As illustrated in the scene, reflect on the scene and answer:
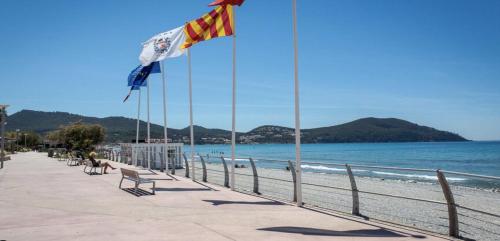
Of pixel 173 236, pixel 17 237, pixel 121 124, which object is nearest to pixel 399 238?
pixel 173 236

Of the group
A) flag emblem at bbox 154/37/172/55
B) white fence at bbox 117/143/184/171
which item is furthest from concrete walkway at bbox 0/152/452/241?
white fence at bbox 117/143/184/171

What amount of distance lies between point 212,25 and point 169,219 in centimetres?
673

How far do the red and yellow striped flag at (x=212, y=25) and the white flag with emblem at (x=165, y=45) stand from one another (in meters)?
1.72

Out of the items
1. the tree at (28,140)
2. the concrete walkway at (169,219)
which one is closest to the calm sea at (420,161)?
the concrete walkway at (169,219)

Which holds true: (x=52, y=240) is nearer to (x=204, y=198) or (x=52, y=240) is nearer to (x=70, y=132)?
(x=204, y=198)

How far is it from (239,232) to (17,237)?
10.4 ft

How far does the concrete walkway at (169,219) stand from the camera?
263 inches

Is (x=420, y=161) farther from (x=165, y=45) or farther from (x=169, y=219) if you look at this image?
(x=169, y=219)

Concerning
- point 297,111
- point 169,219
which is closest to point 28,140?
point 297,111

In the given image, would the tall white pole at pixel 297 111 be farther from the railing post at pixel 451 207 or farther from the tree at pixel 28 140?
the tree at pixel 28 140

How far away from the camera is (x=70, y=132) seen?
43.7m

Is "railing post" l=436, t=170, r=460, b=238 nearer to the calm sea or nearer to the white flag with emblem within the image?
the calm sea

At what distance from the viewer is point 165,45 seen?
16125 mm

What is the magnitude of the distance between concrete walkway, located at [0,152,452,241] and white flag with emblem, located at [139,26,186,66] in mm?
5723
